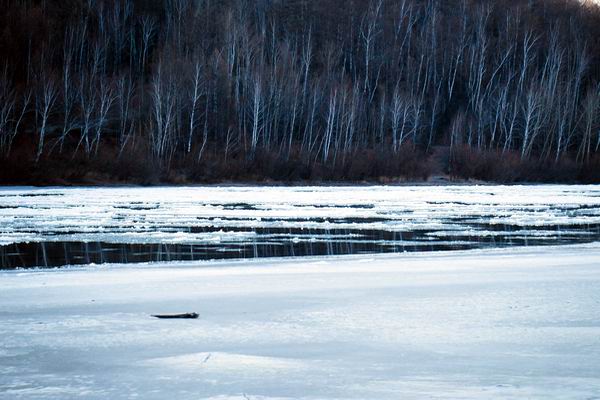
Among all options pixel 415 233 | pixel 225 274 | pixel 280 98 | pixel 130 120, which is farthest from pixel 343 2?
pixel 225 274

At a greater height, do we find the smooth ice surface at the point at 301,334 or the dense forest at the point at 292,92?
the dense forest at the point at 292,92

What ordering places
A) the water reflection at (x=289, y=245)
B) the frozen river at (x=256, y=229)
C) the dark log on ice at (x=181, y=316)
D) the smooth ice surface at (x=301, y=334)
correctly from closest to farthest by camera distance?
the smooth ice surface at (x=301, y=334) < the dark log on ice at (x=181, y=316) < the water reflection at (x=289, y=245) < the frozen river at (x=256, y=229)

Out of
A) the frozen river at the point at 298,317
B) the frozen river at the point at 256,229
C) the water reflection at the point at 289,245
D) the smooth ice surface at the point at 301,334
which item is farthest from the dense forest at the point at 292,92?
the smooth ice surface at the point at 301,334

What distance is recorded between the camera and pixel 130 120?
54.2m

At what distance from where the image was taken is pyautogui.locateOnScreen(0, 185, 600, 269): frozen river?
42.9 ft

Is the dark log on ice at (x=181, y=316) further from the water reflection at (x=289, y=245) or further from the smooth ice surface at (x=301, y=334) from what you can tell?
the water reflection at (x=289, y=245)

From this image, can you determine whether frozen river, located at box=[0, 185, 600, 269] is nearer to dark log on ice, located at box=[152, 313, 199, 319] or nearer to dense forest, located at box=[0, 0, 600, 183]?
dark log on ice, located at box=[152, 313, 199, 319]

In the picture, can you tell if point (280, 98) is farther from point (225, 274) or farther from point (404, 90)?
point (225, 274)

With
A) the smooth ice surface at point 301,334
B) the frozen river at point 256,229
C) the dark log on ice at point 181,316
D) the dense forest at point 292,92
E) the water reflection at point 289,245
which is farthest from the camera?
the dense forest at point 292,92

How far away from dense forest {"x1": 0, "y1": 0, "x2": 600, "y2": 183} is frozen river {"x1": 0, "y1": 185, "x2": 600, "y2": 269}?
67.4ft

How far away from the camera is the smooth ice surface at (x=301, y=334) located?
4410 mm

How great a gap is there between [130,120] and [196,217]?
35301 millimetres

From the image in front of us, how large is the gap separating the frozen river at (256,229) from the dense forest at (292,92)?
2056 cm

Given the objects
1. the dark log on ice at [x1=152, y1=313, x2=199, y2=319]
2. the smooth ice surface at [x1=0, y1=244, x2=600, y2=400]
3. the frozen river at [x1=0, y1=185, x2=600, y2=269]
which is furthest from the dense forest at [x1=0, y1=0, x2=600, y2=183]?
the dark log on ice at [x1=152, y1=313, x2=199, y2=319]
